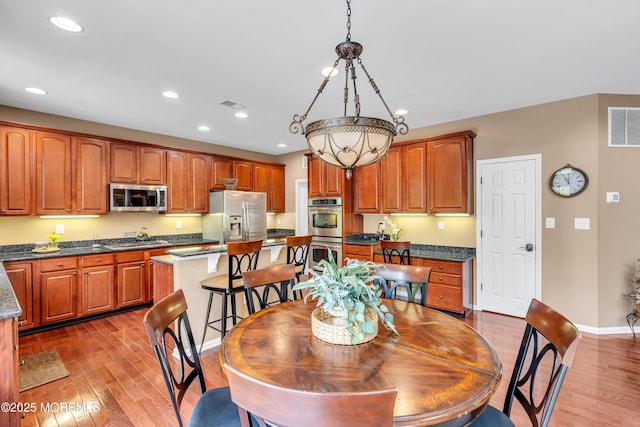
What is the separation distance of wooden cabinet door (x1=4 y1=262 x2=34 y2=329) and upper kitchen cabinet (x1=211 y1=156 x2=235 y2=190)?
278cm

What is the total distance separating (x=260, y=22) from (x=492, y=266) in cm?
396

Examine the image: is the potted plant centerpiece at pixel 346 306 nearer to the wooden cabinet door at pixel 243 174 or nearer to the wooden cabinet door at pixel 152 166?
the wooden cabinet door at pixel 152 166

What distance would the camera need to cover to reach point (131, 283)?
4301 mm

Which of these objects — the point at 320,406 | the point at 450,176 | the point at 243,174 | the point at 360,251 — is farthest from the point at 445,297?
the point at 243,174

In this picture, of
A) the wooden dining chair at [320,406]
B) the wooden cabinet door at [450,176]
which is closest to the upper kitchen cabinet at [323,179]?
the wooden cabinet door at [450,176]

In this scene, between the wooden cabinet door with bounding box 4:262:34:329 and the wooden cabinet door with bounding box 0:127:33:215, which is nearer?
the wooden cabinet door with bounding box 4:262:34:329

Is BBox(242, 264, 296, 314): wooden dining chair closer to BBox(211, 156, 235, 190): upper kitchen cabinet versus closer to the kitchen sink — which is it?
the kitchen sink

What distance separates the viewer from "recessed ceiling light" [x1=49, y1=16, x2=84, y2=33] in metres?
2.09

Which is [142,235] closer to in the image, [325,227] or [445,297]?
[325,227]

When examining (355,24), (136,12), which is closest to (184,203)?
(136,12)

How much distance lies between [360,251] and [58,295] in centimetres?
392

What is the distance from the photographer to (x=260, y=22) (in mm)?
2137

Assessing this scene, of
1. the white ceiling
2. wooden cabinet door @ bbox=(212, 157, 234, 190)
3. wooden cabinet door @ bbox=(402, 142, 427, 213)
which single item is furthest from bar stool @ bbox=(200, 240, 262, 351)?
wooden cabinet door @ bbox=(212, 157, 234, 190)

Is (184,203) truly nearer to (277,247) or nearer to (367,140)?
(277,247)
